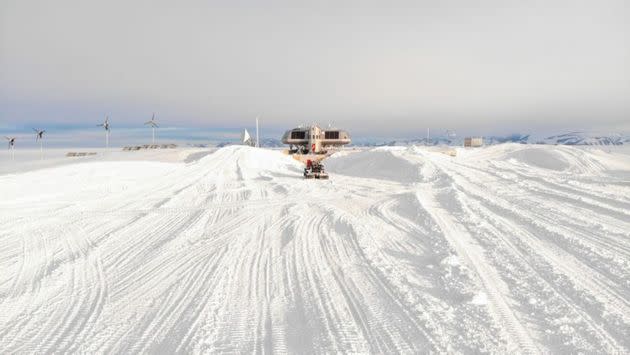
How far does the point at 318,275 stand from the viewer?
586cm

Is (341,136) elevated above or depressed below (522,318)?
above

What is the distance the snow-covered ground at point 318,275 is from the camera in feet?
13.3

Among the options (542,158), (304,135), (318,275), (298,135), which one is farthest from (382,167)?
(298,135)

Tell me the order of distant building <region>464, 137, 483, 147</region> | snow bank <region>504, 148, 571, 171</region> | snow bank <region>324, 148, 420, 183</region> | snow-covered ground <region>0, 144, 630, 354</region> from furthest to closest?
distant building <region>464, 137, 483, 147</region>
snow bank <region>504, 148, 571, 171</region>
snow bank <region>324, 148, 420, 183</region>
snow-covered ground <region>0, 144, 630, 354</region>

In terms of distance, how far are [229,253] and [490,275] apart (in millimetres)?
4621

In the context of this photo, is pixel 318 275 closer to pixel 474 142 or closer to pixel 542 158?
pixel 542 158

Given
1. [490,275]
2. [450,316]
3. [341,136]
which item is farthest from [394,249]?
[341,136]

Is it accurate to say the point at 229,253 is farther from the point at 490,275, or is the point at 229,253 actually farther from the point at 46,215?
the point at 46,215

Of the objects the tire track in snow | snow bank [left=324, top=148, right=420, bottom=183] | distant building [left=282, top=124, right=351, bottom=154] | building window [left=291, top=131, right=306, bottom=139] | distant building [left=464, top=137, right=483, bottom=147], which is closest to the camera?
the tire track in snow

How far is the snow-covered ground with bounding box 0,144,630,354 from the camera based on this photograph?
407 centimetres

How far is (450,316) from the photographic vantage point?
4418 millimetres

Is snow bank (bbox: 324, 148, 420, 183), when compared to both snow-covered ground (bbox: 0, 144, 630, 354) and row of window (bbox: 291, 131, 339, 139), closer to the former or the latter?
snow-covered ground (bbox: 0, 144, 630, 354)

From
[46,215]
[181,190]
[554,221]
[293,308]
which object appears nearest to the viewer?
[293,308]

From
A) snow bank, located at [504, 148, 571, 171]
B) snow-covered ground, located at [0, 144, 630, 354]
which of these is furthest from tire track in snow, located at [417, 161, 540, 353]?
snow bank, located at [504, 148, 571, 171]
